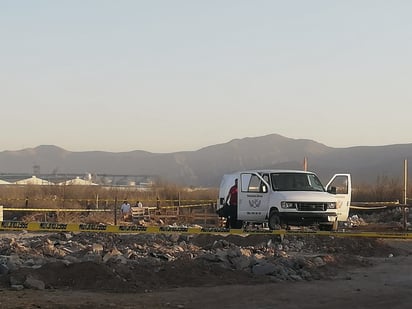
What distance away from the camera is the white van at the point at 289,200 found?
22969 millimetres

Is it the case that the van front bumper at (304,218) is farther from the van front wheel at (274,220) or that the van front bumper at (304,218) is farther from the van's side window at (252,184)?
the van's side window at (252,184)

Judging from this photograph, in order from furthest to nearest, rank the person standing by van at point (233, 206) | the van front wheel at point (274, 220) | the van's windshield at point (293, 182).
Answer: the person standing by van at point (233, 206) → the van's windshield at point (293, 182) → the van front wheel at point (274, 220)

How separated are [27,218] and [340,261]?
27.5 m

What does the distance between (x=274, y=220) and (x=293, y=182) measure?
143 cm


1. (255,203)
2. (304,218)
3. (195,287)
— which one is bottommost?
(195,287)

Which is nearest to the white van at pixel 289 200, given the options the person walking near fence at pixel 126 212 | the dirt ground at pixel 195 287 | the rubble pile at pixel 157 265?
the rubble pile at pixel 157 265

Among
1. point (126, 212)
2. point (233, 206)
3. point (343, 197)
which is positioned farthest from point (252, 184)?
point (126, 212)

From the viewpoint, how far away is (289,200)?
75.2 feet

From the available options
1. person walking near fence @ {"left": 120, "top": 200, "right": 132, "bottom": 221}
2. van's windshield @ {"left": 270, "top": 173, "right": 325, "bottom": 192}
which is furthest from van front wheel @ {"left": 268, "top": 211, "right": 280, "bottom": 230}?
person walking near fence @ {"left": 120, "top": 200, "right": 132, "bottom": 221}

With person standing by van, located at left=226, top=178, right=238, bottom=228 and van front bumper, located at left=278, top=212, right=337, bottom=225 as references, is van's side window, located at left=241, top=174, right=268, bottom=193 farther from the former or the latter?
van front bumper, located at left=278, top=212, right=337, bottom=225

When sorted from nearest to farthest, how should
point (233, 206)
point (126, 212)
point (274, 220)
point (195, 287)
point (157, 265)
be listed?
point (195, 287), point (157, 265), point (274, 220), point (233, 206), point (126, 212)

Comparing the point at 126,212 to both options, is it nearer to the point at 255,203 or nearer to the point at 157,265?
the point at 255,203

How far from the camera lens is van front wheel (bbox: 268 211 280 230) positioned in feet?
75.9

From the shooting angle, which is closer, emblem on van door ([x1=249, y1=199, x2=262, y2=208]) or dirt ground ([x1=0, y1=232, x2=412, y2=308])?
dirt ground ([x1=0, y1=232, x2=412, y2=308])
